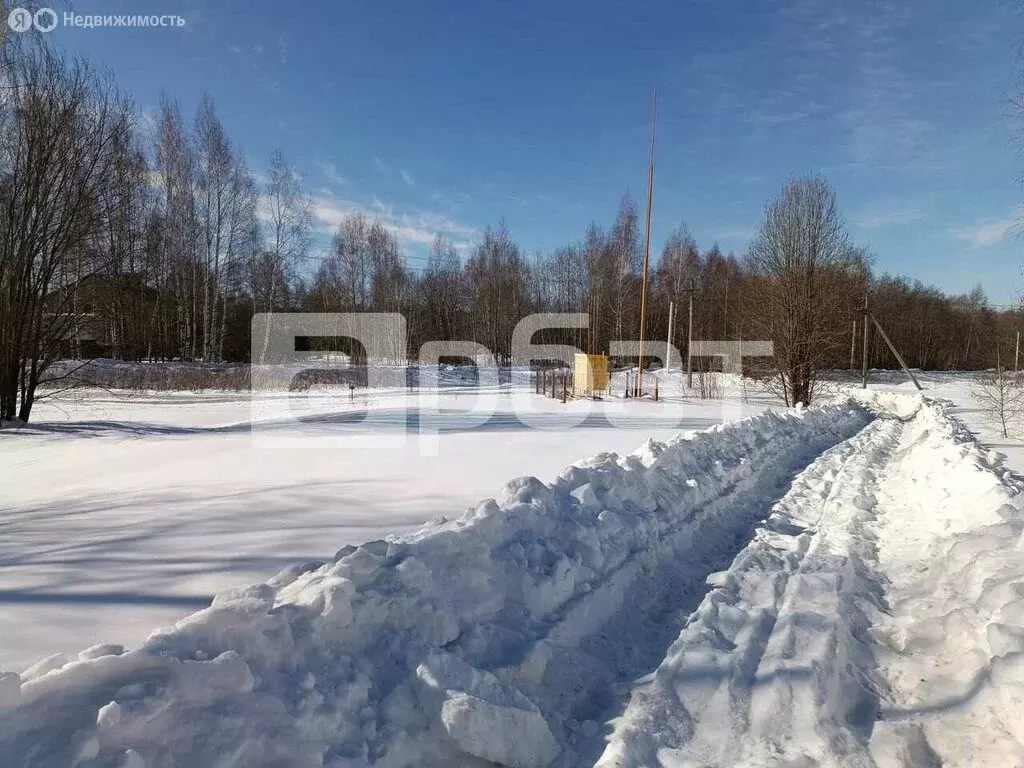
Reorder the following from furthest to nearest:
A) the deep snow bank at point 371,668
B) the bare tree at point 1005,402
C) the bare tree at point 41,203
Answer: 1. the bare tree at point 1005,402
2. the bare tree at point 41,203
3. the deep snow bank at point 371,668

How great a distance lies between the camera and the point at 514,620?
9.26ft

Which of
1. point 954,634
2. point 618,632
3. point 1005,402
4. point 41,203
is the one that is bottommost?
point 618,632

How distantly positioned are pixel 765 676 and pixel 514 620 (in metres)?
1.15

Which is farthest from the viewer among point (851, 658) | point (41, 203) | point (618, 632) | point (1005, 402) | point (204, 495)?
point (1005, 402)

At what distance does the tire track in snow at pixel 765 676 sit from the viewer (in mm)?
2098

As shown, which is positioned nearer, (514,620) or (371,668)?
(371,668)

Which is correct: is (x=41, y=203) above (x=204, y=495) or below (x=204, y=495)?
above

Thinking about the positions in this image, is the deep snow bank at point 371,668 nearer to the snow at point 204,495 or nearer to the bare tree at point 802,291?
the snow at point 204,495

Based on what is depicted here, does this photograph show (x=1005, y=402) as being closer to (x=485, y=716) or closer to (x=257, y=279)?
(x=485, y=716)

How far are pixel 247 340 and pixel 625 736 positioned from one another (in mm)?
34027

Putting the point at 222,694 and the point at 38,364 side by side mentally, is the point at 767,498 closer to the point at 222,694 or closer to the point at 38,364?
the point at 222,694

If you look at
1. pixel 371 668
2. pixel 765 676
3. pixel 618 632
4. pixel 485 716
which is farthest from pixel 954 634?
pixel 371 668

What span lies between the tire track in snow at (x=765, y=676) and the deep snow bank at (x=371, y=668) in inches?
12.0

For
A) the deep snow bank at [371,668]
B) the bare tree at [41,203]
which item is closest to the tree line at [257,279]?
the bare tree at [41,203]
